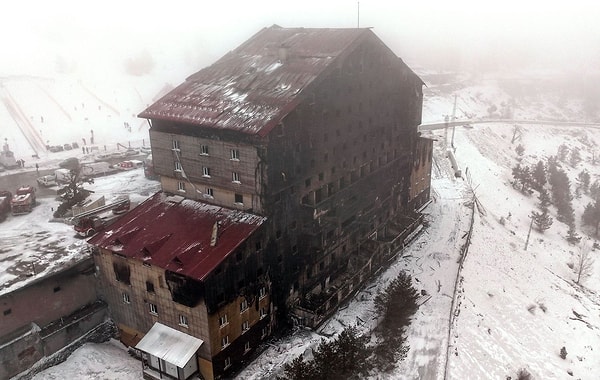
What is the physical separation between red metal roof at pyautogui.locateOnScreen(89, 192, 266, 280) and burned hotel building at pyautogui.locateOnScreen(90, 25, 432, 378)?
0.11 metres

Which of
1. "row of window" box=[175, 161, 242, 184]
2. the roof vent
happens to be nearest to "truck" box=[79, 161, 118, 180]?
"row of window" box=[175, 161, 242, 184]

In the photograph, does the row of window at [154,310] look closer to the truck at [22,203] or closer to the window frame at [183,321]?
the window frame at [183,321]

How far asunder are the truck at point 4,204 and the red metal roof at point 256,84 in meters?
17.9

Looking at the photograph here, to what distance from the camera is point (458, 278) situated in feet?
164

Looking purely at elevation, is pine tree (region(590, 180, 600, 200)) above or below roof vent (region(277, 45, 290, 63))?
below

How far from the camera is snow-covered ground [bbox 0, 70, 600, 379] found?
38.6 metres

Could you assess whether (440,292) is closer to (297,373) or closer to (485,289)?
(485,289)

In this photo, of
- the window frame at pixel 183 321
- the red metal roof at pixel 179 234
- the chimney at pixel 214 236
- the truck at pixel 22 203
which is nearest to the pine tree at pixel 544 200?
the red metal roof at pixel 179 234

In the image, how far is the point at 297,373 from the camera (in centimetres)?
3191

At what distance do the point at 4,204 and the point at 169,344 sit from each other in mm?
24297

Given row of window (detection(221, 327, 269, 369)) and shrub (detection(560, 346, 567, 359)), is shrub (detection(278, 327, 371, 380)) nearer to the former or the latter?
row of window (detection(221, 327, 269, 369))

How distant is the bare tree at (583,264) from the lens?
6334cm

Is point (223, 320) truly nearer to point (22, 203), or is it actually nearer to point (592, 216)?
point (22, 203)

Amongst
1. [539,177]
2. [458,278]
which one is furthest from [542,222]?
[458,278]
